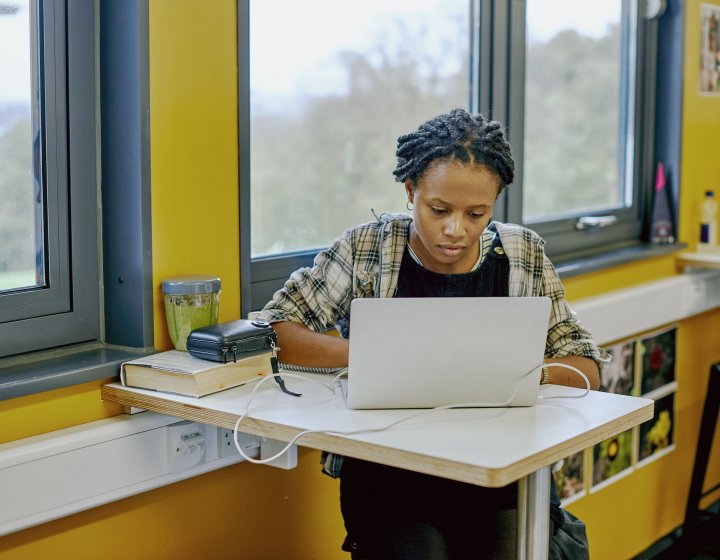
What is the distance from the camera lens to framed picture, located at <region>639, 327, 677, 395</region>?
3111mm

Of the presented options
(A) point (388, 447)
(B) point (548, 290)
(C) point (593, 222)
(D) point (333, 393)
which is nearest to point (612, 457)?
(C) point (593, 222)

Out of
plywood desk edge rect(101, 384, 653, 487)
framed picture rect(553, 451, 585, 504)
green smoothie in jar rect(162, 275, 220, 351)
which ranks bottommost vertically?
framed picture rect(553, 451, 585, 504)

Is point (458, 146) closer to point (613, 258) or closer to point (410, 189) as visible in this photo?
point (410, 189)

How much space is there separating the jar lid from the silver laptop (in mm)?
387

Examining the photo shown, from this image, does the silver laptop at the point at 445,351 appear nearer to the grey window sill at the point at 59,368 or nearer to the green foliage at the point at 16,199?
the grey window sill at the point at 59,368

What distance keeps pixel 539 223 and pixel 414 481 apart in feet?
4.29

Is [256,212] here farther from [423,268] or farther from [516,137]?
[516,137]

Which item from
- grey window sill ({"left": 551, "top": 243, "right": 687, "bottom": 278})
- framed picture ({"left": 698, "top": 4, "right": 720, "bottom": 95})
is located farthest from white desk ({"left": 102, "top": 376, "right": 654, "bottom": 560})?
framed picture ({"left": 698, "top": 4, "right": 720, "bottom": 95})

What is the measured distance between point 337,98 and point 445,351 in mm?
930

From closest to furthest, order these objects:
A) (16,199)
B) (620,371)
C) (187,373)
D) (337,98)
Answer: (187,373)
(16,199)
(337,98)
(620,371)

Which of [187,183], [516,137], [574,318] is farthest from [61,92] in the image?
[516,137]

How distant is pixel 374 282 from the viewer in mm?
1903

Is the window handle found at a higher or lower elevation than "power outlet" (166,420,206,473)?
higher

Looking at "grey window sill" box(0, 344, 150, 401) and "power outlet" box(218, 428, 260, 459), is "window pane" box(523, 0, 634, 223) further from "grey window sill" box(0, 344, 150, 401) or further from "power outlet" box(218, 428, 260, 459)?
"grey window sill" box(0, 344, 150, 401)
